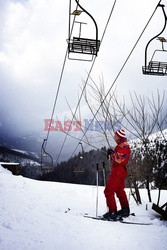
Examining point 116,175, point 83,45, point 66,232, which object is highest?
point 83,45

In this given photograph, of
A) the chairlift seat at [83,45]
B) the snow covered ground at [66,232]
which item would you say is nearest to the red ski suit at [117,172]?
the snow covered ground at [66,232]

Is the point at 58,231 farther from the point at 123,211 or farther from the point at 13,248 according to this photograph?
the point at 123,211

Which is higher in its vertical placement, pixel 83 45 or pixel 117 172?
pixel 83 45

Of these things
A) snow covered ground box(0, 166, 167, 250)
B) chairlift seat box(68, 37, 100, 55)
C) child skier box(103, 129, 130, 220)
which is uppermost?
chairlift seat box(68, 37, 100, 55)

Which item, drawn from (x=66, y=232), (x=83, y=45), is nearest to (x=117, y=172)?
(x=66, y=232)

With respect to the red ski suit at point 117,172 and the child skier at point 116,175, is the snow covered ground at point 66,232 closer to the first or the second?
the child skier at point 116,175

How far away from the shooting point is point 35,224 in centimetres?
396

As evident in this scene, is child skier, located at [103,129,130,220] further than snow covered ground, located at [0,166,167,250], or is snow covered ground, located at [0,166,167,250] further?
child skier, located at [103,129,130,220]

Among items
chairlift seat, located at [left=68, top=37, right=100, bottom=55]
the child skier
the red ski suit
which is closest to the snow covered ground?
the child skier

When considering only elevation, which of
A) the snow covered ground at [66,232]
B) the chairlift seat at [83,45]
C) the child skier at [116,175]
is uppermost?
the chairlift seat at [83,45]

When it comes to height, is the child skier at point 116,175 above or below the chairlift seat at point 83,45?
below

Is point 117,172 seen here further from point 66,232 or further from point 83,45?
point 83,45

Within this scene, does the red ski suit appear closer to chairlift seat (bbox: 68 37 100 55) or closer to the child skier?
the child skier

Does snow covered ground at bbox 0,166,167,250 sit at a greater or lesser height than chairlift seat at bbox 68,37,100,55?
lesser
